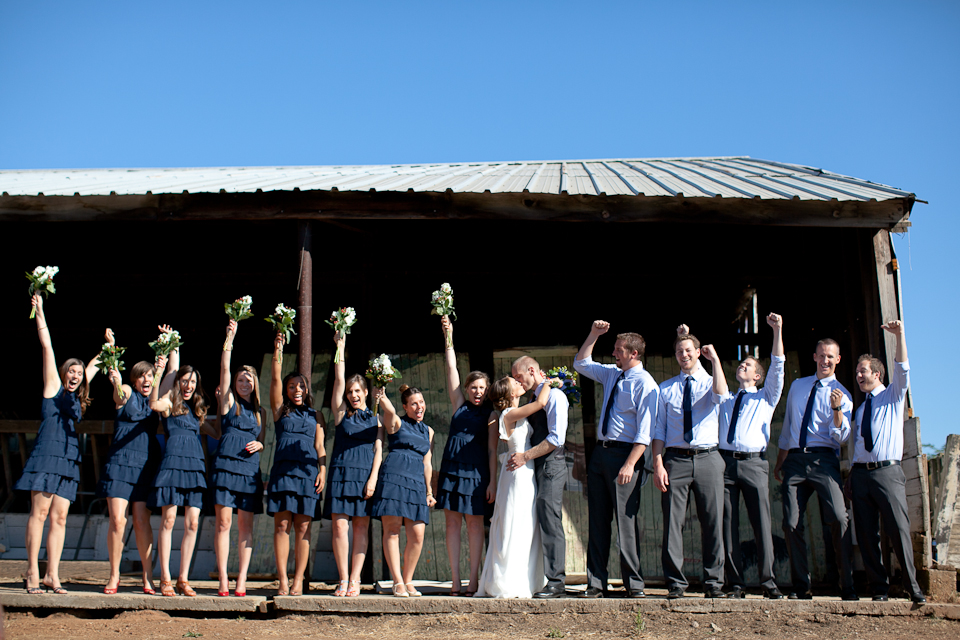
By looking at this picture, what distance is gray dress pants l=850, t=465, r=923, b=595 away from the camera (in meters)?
5.83

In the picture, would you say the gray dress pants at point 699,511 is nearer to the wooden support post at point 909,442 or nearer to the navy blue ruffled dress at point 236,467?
the wooden support post at point 909,442

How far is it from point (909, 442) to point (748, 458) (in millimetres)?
1411

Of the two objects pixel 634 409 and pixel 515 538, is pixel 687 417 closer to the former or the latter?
pixel 634 409

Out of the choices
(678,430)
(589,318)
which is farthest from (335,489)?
(589,318)

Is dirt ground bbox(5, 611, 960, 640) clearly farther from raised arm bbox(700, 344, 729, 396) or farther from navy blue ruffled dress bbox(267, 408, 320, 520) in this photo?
raised arm bbox(700, 344, 729, 396)

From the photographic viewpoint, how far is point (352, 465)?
20.6 feet

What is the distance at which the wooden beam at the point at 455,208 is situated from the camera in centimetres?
703

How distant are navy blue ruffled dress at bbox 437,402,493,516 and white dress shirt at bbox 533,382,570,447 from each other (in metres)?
0.51

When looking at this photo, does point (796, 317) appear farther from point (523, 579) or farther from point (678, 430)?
point (523, 579)

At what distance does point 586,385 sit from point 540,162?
12.4 feet

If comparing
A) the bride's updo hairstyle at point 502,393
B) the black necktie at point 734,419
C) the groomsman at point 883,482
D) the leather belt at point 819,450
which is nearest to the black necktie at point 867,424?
the groomsman at point 883,482

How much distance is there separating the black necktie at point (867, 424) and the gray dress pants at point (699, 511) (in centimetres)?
103

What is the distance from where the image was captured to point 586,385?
8.74m

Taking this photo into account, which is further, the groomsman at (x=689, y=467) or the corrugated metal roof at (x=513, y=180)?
the corrugated metal roof at (x=513, y=180)
